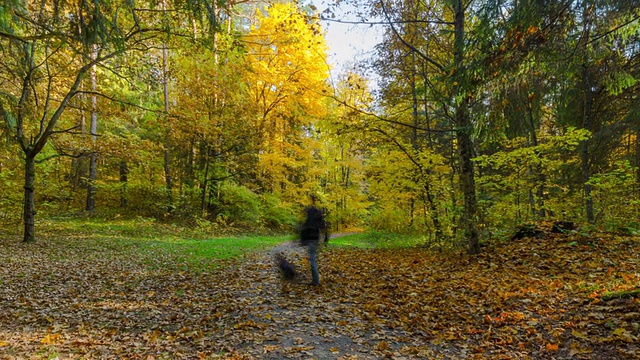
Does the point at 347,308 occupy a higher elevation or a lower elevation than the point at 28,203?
lower

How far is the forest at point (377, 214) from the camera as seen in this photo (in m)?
4.61

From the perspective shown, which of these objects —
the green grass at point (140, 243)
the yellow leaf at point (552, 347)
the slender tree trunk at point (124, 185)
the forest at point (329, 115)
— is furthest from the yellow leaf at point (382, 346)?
the slender tree trunk at point (124, 185)

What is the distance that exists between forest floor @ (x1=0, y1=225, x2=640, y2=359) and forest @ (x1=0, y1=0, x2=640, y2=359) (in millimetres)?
43

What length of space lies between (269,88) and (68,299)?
15477 millimetres

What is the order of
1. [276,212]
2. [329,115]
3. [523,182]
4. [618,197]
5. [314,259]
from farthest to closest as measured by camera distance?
[276,212] < [523,182] < [329,115] < [618,197] < [314,259]

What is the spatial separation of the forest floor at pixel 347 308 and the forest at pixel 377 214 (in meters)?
0.04

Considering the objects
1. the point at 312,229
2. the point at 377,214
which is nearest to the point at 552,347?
the point at 312,229

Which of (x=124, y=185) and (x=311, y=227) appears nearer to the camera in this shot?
(x=311, y=227)

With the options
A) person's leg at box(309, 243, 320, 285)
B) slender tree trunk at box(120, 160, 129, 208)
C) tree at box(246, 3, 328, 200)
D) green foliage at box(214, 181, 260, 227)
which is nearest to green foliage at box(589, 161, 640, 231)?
person's leg at box(309, 243, 320, 285)

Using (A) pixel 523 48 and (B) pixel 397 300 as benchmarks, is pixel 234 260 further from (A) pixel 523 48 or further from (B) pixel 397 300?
(A) pixel 523 48

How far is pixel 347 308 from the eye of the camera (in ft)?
18.8

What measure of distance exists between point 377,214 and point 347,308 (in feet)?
43.8

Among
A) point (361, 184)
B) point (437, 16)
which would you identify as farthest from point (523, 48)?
point (361, 184)

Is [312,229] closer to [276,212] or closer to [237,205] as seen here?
[237,205]
